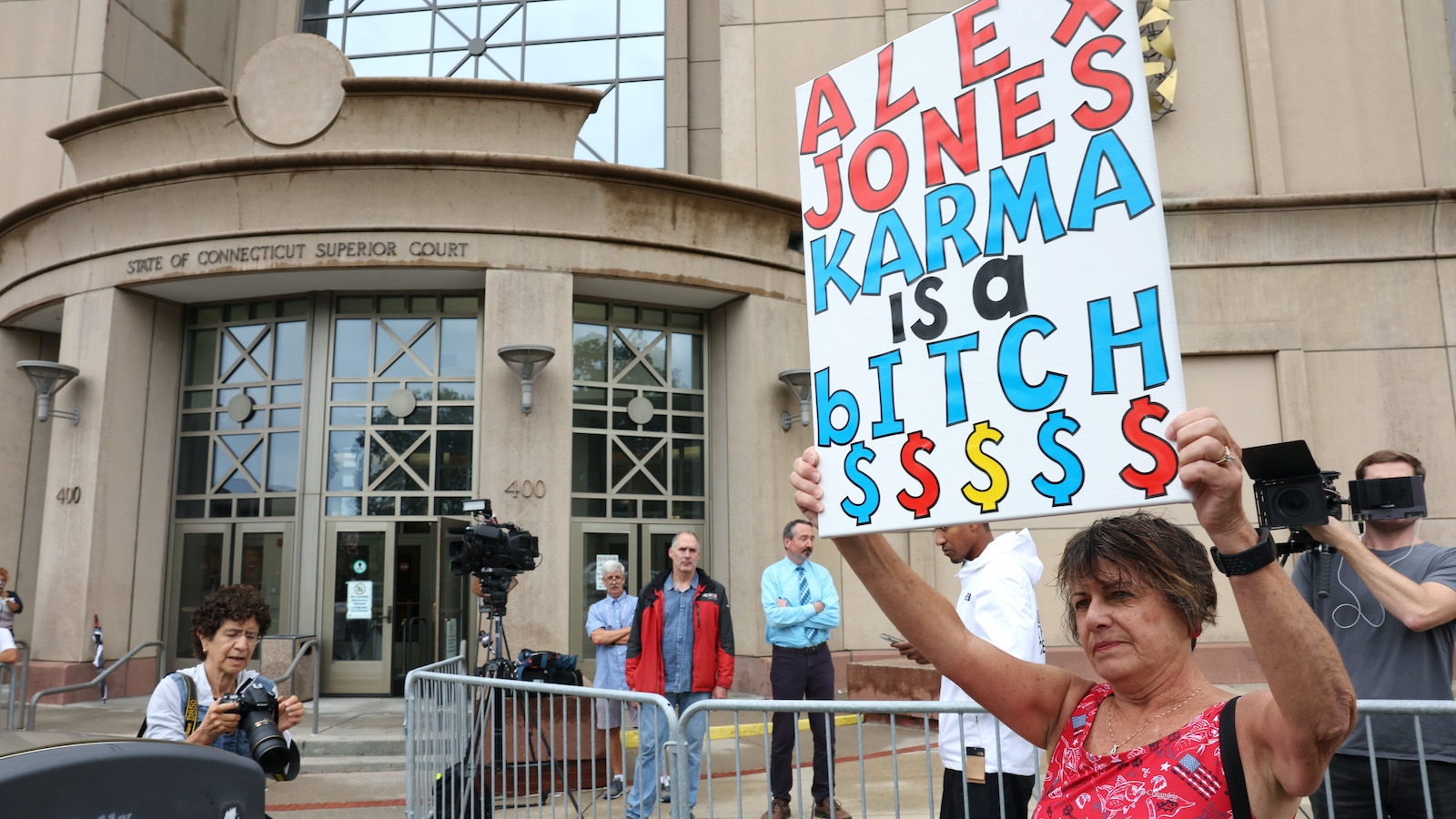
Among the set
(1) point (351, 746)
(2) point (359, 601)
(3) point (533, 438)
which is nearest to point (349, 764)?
(1) point (351, 746)

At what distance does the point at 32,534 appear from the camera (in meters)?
15.9

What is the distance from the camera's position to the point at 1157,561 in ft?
6.56

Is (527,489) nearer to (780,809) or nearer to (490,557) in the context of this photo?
(490,557)

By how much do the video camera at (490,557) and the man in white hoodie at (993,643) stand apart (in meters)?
4.56

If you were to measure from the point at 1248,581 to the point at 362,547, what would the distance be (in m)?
13.6

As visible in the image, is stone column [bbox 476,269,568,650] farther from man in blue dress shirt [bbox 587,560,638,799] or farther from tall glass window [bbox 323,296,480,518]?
man in blue dress shirt [bbox 587,560,638,799]

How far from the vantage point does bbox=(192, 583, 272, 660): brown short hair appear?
413cm

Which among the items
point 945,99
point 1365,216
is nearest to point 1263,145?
point 1365,216

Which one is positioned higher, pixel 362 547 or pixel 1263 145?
pixel 1263 145

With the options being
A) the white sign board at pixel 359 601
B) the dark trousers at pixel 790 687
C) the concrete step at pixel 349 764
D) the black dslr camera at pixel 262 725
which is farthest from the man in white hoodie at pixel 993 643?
the white sign board at pixel 359 601

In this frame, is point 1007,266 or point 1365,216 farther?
point 1365,216

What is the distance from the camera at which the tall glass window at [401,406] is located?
13703 millimetres

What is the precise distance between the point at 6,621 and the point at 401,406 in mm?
5408

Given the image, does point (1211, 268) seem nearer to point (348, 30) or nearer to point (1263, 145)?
point (1263, 145)
